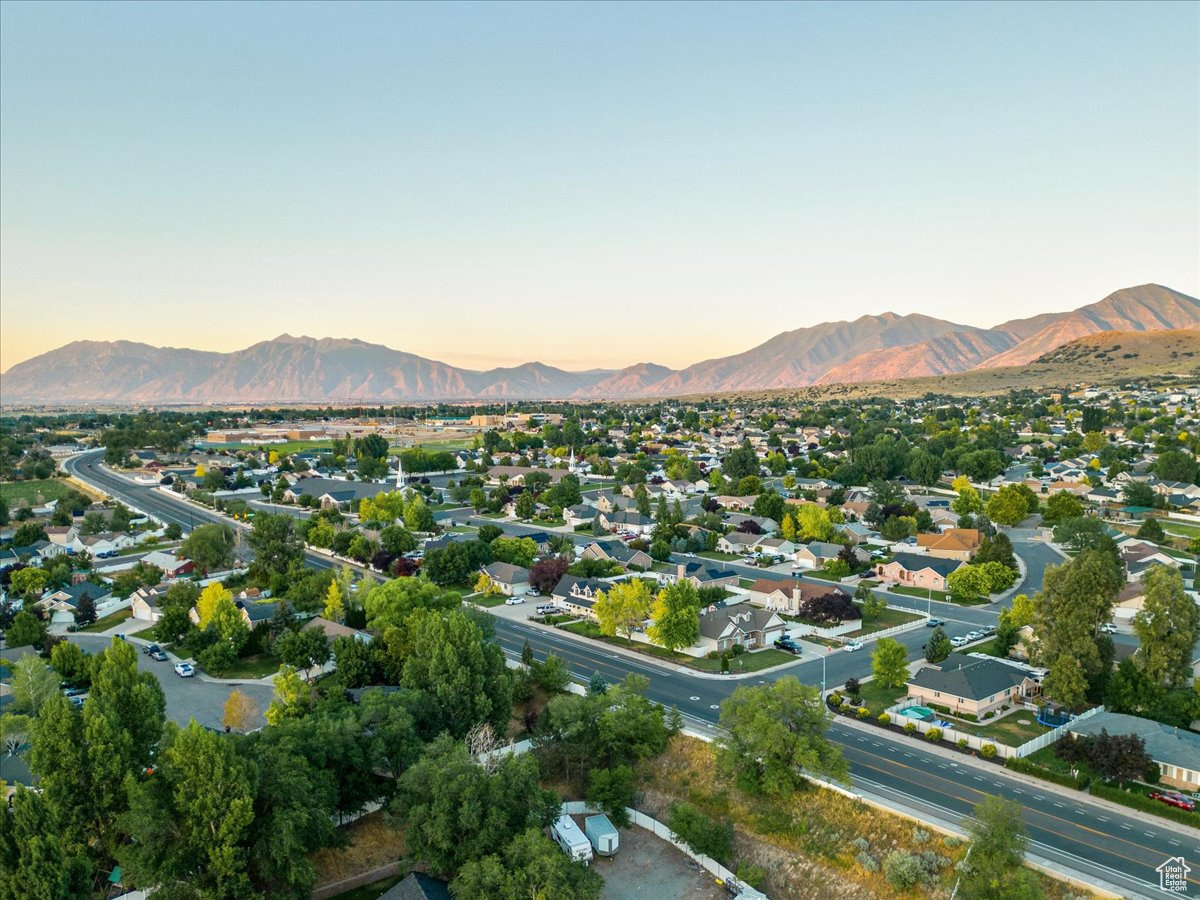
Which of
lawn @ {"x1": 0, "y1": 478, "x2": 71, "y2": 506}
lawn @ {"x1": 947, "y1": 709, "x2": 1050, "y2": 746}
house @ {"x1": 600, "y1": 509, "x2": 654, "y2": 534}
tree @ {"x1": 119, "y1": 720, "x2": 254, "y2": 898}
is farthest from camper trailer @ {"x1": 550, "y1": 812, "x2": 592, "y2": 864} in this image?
lawn @ {"x1": 0, "y1": 478, "x2": 71, "y2": 506}

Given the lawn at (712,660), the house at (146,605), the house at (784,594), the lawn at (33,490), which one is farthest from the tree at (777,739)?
the lawn at (33,490)

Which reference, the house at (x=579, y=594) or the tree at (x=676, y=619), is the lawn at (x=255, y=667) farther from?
the tree at (x=676, y=619)

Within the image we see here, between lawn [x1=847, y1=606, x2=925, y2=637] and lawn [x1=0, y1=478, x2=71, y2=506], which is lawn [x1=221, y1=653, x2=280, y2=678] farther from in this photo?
lawn [x1=0, y1=478, x2=71, y2=506]

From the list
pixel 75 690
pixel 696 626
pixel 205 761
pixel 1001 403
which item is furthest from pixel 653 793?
pixel 1001 403

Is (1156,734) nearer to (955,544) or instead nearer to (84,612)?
(955,544)

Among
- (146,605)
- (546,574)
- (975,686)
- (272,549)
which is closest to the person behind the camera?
(975,686)

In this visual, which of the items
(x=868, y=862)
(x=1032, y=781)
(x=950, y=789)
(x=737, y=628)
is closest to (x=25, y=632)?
(x=737, y=628)

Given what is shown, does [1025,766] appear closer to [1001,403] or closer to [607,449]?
[607,449]
